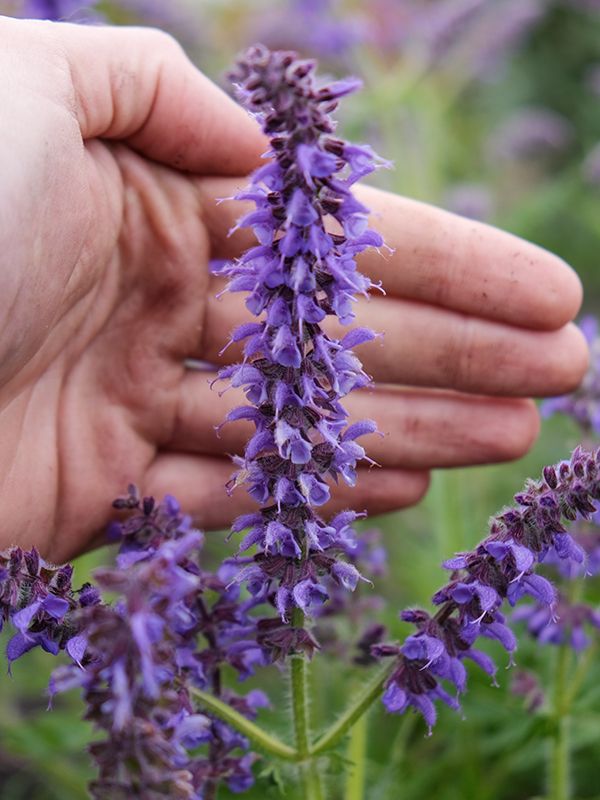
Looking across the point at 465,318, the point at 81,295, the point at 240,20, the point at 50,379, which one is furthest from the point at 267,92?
the point at 240,20

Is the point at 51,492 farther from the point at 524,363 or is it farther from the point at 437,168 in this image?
the point at 437,168

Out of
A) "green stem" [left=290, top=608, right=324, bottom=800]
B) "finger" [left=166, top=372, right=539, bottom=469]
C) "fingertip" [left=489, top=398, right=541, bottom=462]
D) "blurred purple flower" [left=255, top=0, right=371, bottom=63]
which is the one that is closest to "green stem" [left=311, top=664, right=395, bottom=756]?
"green stem" [left=290, top=608, right=324, bottom=800]

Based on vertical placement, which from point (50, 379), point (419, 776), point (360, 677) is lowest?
point (419, 776)

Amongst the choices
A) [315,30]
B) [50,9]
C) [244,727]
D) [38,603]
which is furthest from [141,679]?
[315,30]

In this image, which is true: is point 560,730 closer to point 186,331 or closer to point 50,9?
point 186,331

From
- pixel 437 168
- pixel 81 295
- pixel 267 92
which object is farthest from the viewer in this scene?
pixel 437 168
